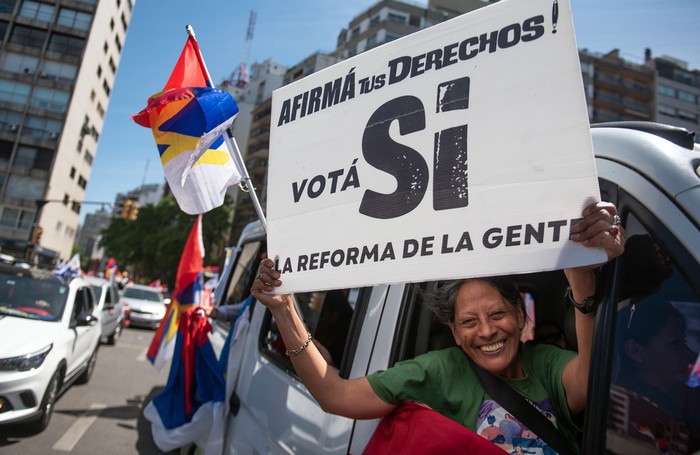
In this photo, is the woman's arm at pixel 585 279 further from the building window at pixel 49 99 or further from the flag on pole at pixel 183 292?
the building window at pixel 49 99

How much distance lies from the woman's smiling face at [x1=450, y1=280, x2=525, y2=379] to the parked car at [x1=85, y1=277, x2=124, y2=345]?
26.4ft

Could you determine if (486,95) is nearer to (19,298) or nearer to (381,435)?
(381,435)

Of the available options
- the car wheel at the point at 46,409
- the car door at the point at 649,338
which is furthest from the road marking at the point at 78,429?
the car door at the point at 649,338

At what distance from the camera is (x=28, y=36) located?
40.2 m

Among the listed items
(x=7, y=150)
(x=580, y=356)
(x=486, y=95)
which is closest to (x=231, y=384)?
(x=580, y=356)

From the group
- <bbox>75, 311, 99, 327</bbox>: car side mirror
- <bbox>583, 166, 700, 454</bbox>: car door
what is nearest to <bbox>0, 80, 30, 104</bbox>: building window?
<bbox>75, 311, 99, 327</bbox>: car side mirror

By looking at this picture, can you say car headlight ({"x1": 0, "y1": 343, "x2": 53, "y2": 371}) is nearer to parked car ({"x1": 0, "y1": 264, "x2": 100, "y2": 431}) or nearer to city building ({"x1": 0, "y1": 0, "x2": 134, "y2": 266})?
parked car ({"x1": 0, "y1": 264, "x2": 100, "y2": 431})

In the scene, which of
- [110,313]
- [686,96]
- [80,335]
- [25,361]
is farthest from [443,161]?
[686,96]

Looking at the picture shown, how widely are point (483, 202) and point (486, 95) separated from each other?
1.02 feet

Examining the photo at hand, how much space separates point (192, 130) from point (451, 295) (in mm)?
1449

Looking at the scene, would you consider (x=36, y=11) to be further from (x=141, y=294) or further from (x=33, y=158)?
(x=141, y=294)

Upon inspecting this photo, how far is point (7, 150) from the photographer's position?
3822 cm

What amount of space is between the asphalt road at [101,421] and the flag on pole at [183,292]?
3.40 ft

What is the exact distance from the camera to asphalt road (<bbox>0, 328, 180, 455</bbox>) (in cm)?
468
